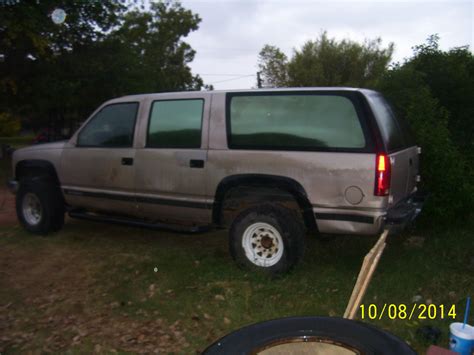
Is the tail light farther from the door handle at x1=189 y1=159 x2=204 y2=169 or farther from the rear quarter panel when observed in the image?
the door handle at x1=189 y1=159 x2=204 y2=169

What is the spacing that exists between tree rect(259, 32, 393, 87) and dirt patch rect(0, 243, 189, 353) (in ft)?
96.9

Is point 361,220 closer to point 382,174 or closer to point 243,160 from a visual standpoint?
point 382,174

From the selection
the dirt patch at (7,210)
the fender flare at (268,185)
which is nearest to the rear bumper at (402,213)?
the fender flare at (268,185)

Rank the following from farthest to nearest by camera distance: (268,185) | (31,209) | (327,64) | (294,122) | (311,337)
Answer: (327,64)
(31,209)
(268,185)
(294,122)
(311,337)

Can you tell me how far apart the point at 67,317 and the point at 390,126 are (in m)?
3.56

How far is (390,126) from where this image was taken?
15.5 ft

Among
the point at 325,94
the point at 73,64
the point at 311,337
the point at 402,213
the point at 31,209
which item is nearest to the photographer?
the point at 311,337

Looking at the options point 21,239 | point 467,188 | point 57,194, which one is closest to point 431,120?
point 467,188

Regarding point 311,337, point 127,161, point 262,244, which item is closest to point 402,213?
point 262,244

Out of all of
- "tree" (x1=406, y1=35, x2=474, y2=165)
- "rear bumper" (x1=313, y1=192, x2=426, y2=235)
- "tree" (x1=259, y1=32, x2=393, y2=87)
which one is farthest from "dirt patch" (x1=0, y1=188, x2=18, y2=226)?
"tree" (x1=259, y1=32, x2=393, y2=87)

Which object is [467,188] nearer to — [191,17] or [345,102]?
[345,102]

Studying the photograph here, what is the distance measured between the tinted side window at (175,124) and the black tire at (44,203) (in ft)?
6.08

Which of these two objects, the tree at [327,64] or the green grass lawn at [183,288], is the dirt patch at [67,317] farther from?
the tree at [327,64]

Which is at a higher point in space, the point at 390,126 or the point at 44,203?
the point at 390,126
